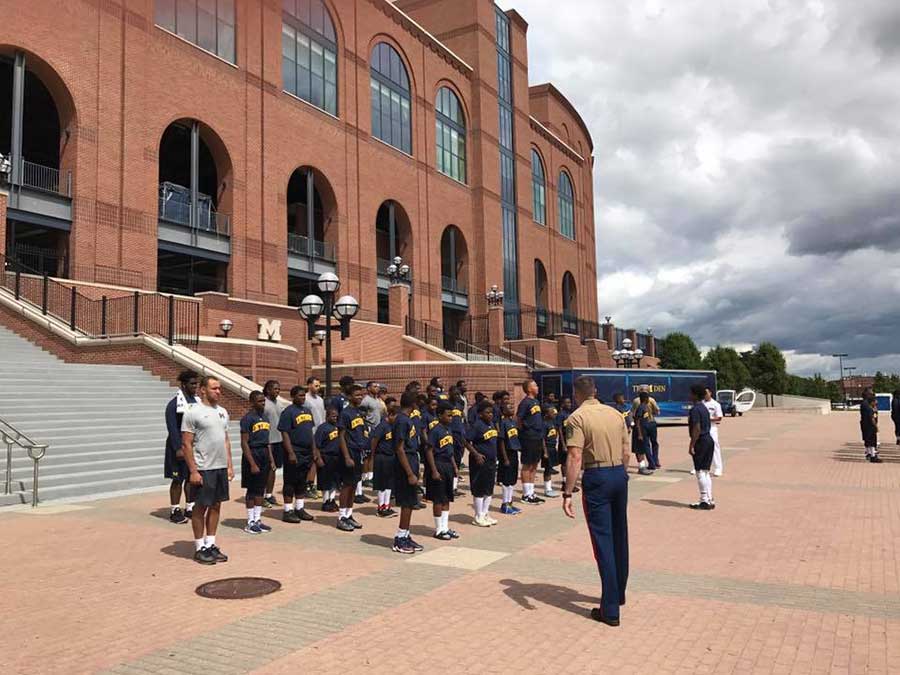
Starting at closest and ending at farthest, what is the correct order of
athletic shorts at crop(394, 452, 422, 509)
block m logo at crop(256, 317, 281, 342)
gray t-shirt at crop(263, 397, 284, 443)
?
athletic shorts at crop(394, 452, 422, 509)
gray t-shirt at crop(263, 397, 284, 443)
block m logo at crop(256, 317, 281, 342)

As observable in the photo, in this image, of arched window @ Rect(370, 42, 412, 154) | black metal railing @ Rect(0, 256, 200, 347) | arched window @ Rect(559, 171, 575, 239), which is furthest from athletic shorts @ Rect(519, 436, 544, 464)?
arched window @ Rect(559, 171, 575, 239)

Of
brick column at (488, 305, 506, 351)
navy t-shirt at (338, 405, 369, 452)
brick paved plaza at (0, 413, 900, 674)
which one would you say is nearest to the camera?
brick paved plaza at (0, 413, 900, 674)

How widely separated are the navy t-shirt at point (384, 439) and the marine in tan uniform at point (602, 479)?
128 inches

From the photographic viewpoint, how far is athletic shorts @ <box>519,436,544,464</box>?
11203 mm

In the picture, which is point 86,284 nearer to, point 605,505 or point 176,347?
point 176,347

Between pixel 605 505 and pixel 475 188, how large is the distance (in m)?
42.2

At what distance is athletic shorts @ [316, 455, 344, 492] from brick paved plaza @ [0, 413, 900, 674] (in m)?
0.51

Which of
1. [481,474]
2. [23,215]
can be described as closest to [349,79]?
[23,215]

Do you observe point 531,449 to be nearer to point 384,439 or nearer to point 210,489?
point 384,439

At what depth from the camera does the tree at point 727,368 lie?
291ft

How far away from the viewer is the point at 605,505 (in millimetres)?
5352

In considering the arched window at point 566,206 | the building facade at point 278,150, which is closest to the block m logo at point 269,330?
the building facade at point 278,150

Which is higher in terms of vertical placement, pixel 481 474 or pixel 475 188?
pixel 475 188

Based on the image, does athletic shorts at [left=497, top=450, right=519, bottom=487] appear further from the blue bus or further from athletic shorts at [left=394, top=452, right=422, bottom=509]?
the blue bus
